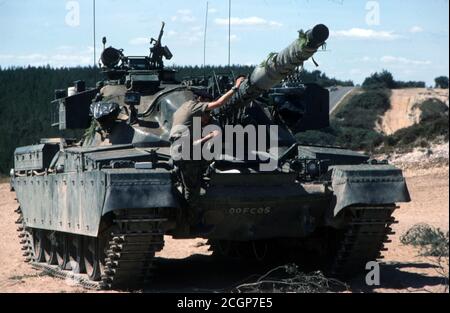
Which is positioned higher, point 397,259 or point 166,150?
point 166,150

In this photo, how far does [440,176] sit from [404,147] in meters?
4.39

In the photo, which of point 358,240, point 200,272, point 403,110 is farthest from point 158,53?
point 403,110

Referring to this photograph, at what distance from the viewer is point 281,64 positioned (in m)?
12.5

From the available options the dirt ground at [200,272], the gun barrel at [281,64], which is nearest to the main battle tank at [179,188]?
the gun barrel at [281,64]

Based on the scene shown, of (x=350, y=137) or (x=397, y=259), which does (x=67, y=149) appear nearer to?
(x=397, y=259)

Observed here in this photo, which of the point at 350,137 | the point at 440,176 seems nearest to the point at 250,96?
the point at 440,176

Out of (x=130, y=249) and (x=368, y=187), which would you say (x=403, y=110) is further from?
(x=130, y=249)

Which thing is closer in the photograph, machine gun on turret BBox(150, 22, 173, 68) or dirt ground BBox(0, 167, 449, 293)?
dirt ground BBox(0, 167, 449, 293)

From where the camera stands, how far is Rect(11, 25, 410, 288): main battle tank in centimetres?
1307

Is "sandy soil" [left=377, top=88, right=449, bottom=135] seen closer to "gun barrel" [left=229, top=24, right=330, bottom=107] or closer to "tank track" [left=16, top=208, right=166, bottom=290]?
"gun barrel" [left=229, top=24, right=330, bottom=107]

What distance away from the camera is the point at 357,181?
45.6 ft

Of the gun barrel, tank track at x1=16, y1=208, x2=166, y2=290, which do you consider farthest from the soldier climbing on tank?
tank track at x1=16, y1=208, x2=166, y2=290

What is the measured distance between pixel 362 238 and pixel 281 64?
10.0 ft

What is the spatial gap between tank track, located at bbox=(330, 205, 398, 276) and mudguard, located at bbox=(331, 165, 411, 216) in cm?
23
